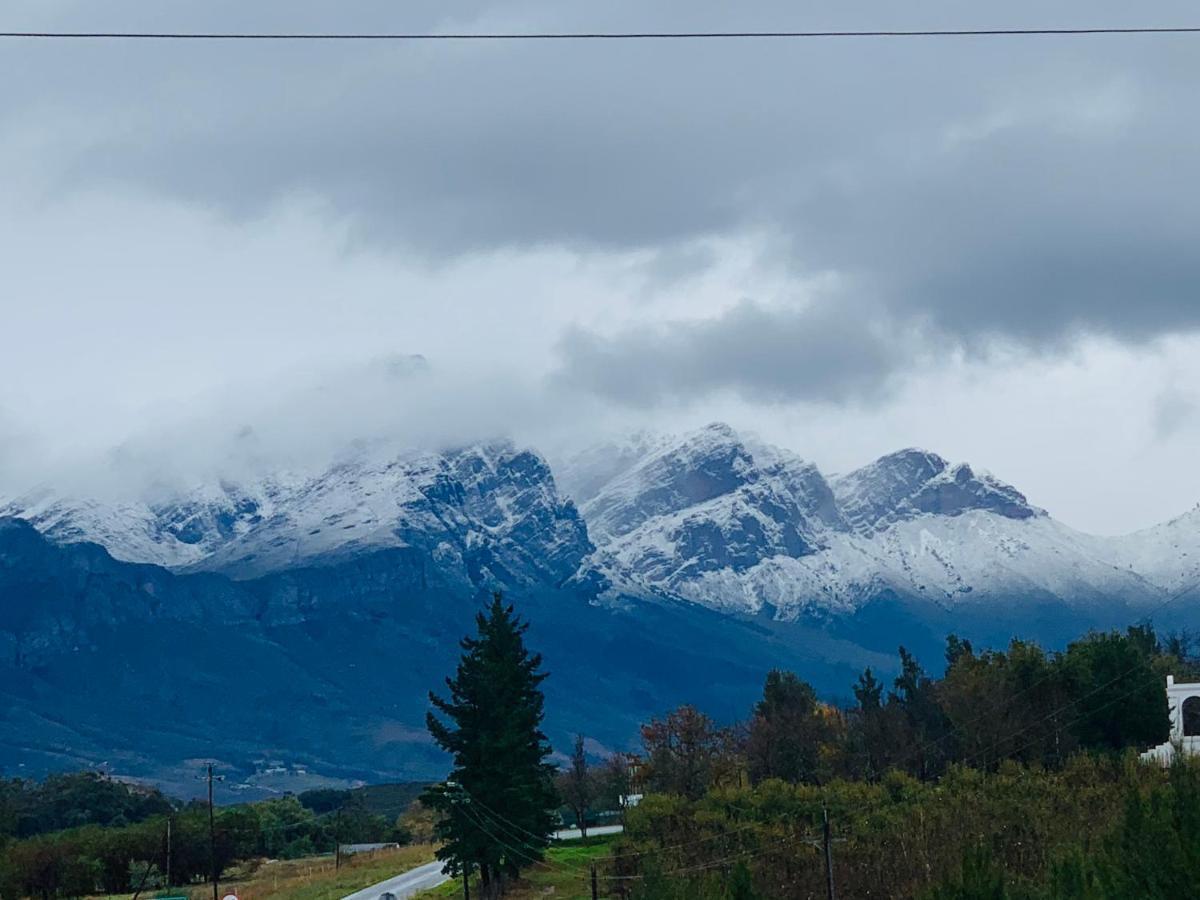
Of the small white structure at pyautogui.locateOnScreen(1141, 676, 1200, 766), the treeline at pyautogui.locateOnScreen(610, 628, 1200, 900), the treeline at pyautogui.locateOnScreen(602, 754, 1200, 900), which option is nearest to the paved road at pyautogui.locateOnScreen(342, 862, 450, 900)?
the treeline at pyautogui.locateOnScreen(610, 628, 1200, 900)

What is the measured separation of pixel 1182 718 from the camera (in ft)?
383

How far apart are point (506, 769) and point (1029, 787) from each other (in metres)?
29.1

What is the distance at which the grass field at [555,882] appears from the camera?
358 feet

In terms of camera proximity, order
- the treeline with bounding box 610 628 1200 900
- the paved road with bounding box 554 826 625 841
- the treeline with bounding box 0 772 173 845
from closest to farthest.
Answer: the treeline with bounding box 610 628 1200 900
the paved road with bounding box 554 826 625 841
the treeline with bounding box 0 772 173 845

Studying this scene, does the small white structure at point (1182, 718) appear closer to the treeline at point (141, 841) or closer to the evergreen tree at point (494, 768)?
the evergreen tree at point (494, 768)

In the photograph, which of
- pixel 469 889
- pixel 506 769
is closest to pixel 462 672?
pixel 506 769

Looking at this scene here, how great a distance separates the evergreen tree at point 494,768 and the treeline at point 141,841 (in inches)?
969

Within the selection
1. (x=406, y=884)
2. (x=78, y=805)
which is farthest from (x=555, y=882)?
(x=78, y=805)

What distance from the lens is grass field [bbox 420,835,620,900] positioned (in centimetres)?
10906

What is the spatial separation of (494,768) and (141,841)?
4916 centimetres

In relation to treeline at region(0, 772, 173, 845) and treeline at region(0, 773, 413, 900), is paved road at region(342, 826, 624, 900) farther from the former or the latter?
treeline at region(0, 772, 173, 845)

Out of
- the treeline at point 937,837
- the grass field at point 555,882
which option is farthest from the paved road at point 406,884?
the treeline at point 937,837

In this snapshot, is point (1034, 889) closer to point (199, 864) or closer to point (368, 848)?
point (199, 864)

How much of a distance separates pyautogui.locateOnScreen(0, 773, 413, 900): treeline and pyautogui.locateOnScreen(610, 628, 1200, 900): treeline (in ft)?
114
